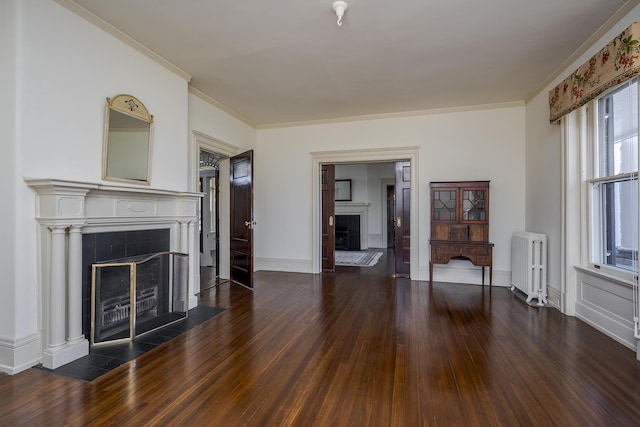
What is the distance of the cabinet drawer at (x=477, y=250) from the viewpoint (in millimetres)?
4730

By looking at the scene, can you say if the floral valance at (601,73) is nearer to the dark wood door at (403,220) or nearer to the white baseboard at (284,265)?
the dark wood door at (403,220)

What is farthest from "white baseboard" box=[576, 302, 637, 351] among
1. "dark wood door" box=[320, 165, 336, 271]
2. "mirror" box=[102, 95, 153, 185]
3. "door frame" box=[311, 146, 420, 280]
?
"mirror" box=[102, 95, 153, 185]

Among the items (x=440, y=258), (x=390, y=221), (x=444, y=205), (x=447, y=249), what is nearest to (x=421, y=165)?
(x=444, y=205)

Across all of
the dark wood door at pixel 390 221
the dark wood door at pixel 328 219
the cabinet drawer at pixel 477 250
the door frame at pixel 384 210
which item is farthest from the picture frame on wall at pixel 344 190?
the cabinet drawer at pixel 477 250

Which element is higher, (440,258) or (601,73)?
(601,73)

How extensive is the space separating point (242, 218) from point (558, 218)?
439 centimetres

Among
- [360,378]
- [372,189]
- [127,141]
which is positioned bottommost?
[360,378]

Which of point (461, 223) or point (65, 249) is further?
point (461, 223)

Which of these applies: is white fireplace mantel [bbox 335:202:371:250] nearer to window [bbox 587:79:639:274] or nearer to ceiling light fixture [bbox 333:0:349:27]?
window [bbox 587:79:639:274]

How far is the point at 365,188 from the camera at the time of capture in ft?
33.4

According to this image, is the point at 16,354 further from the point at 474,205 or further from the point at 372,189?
the point at 372,189

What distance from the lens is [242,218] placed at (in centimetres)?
509

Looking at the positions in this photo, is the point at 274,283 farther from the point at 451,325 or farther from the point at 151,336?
the point at 451,325

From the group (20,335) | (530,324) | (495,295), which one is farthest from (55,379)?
(495,295)
